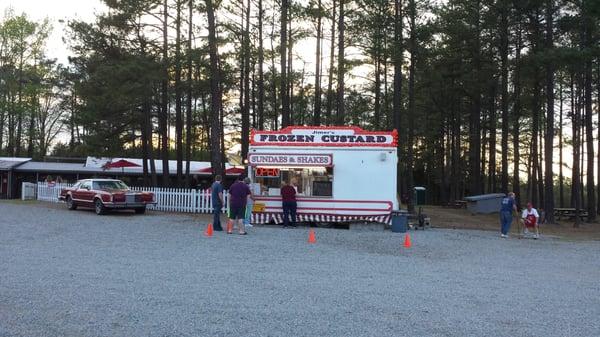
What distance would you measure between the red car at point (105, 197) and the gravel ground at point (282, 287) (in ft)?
20.1

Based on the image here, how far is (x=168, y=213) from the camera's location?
73.0 ft

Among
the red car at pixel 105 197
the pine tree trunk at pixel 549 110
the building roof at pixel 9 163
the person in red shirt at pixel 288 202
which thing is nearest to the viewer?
the person in red shirt at pixel 288 202

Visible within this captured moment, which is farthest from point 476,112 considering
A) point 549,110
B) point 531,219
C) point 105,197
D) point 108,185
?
point 105,197

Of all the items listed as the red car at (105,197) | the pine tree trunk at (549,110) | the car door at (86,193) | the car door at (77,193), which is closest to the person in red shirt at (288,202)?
the red car at (105,197)

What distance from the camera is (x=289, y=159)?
18.3 m

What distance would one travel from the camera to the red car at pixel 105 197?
20406mm

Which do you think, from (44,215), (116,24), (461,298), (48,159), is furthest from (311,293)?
(48,159)

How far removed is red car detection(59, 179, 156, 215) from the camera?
20406 mm

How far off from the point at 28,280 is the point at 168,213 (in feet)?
48.0

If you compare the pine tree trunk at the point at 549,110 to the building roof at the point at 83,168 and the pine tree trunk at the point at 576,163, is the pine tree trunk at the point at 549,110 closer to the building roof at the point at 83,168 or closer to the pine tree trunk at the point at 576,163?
the pine tree trunk at the point at 576,163

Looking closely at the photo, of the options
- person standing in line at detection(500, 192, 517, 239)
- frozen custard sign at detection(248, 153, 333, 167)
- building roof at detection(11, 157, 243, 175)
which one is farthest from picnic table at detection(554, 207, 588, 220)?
building roof at detection(11, 157, 243, 175)

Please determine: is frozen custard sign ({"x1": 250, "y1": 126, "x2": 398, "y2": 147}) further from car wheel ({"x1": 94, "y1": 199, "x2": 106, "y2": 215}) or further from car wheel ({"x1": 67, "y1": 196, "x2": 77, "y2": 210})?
car wheel ({"x1": 67, "y1": 196, "x2": 77, "y2": 210})

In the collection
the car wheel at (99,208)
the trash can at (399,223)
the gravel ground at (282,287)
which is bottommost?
the gravel ground at (282,287)

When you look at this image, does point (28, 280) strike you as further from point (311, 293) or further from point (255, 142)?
point (255, 142)
